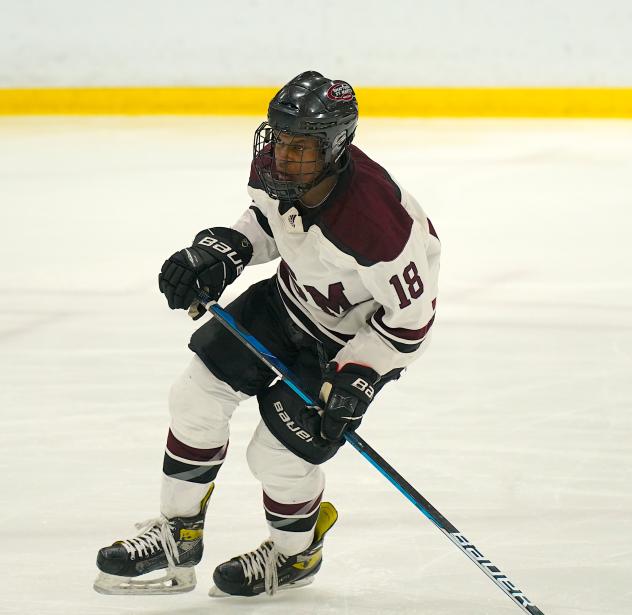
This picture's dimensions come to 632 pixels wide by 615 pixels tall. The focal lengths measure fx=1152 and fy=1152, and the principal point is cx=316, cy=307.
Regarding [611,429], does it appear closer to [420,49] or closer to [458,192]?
[458,192]

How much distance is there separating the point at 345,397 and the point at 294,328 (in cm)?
32

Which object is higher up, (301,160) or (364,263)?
(301,160)

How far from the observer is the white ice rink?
2.40 m

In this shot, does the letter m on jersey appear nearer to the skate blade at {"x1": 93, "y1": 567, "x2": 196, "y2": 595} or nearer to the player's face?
the player's face

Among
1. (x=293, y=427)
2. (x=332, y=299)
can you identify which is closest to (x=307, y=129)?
(x=332, y=299)

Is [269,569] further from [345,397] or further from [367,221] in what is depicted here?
[367,221]

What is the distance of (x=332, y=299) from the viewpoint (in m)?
2.19

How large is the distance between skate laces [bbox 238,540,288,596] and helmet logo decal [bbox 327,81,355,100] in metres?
0.94

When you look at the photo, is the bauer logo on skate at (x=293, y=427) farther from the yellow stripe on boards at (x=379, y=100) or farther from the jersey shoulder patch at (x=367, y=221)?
the yellow stripe on boards at (x=379, y=100)

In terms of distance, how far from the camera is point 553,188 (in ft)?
19.5

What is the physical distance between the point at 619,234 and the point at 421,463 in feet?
8.22

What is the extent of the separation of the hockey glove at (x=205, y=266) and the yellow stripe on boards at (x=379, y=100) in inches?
206

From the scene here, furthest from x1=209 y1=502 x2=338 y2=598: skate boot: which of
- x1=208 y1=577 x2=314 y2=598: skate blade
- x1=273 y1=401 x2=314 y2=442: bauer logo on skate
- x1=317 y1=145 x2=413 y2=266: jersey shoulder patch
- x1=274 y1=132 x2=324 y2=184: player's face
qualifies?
x1=274 y1=132 x2=324 y2=184: player's face

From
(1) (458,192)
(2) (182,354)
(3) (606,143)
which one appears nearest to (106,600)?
(2) (182,354)
